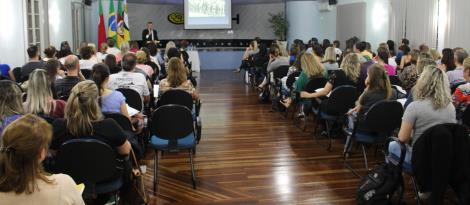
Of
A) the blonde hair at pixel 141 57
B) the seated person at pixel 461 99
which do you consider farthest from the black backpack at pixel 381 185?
the blonde hair at pixel 141 57

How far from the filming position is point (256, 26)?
2009cm

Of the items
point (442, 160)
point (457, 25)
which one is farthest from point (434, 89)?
point (457, 25)

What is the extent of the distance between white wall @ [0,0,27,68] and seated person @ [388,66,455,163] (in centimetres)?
764

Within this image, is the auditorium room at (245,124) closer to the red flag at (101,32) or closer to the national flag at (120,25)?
the red flag at (101,32)

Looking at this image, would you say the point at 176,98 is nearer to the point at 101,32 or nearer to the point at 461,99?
the point at 461,99

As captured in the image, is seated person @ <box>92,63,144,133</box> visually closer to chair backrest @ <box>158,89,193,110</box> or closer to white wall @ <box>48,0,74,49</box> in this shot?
chair backrest @ <box>158,89,193,110</box>

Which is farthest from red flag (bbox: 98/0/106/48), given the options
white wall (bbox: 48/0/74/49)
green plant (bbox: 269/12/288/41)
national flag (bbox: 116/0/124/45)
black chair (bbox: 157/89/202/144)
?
black chair (bbox: 157/89/202/144)

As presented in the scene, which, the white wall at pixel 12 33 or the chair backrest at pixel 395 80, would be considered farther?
the white wall at pixel 12 33

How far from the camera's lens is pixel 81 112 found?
357 cm

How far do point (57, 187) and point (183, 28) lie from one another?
17.8m

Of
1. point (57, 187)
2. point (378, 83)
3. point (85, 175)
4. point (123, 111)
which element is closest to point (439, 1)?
point (378, 83)

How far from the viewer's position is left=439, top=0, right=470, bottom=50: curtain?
9.54m

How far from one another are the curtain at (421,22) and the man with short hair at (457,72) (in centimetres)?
416

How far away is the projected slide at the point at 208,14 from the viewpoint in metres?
18.8
